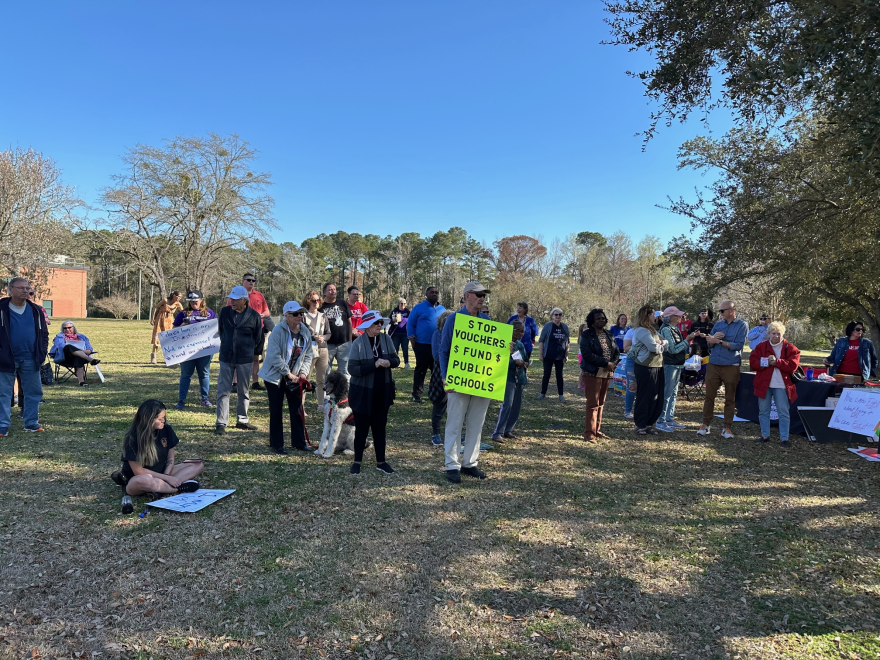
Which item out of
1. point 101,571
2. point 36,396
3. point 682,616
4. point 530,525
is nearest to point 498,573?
point 530,525

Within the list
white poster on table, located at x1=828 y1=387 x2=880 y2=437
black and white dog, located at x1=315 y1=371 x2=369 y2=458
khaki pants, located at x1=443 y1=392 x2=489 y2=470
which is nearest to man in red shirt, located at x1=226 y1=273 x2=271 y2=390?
black and white dog, located at x1=315 y1=371 x2=369 y2=458

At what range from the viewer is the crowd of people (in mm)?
5629

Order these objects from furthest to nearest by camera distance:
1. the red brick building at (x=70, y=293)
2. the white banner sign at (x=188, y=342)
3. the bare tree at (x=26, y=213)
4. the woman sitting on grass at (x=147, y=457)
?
the red brick building at (x=70, y=293) < the bare tree at (x=26, y=213) < the white banner sign at (x=188, y=342) < the woman sitting on grass at (x=147, y=457)

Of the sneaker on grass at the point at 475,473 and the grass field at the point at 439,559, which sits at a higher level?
the sneaker on grass at the point at 475,473

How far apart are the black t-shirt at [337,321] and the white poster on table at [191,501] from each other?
3.94 meters

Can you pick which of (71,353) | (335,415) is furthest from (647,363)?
(71,353)

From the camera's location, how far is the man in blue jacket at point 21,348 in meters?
6.68

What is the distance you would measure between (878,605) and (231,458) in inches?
253

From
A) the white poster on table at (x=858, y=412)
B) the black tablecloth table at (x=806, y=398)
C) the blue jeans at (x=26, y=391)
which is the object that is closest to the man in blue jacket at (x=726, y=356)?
the black tablecloth table at (x=806, y=398)

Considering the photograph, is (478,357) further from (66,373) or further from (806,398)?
(66,373)

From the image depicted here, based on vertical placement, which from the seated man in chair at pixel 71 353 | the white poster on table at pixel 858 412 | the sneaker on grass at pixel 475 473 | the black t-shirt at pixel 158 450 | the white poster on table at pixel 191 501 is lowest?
the white poster on table at pixel 191 501

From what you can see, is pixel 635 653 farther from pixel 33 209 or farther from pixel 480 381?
pixel 33 209

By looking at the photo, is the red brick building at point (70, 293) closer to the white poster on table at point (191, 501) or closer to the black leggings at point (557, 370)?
the black leggings at point (557, 370)

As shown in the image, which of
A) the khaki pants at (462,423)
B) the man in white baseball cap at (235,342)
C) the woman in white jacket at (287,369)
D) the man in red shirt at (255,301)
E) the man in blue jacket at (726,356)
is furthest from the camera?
the man in red shirt at (255,301)
